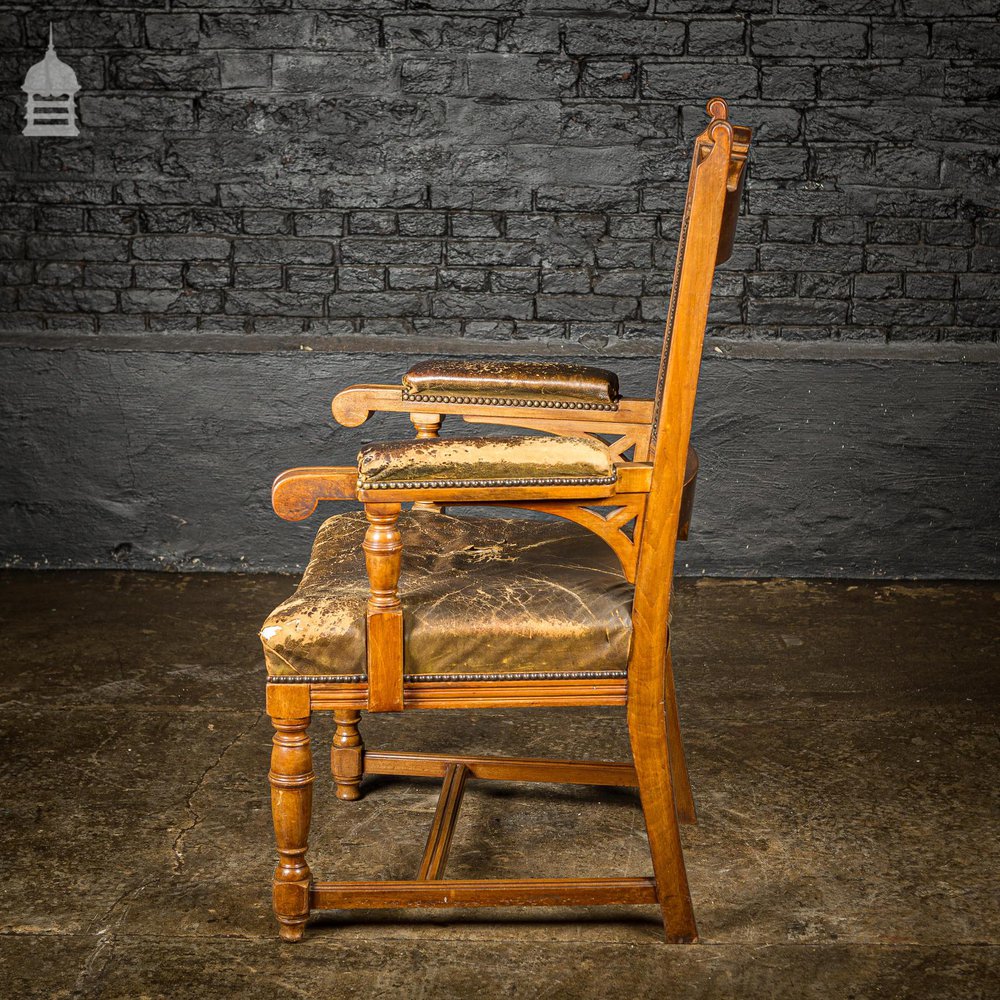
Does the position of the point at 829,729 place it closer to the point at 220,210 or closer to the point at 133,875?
the point at 133,875

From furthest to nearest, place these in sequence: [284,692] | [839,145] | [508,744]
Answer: [839,145] < [508,744] < [284,692]

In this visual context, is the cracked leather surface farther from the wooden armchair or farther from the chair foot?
the chair foot

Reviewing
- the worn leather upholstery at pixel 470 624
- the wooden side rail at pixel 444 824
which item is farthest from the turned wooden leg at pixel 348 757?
the worn leather upholstery at pixel 470 624

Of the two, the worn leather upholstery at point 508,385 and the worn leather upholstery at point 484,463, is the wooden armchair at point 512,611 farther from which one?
the worn leather upholstery at point 508,385

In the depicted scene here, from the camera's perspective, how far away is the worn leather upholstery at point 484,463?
1670 mm

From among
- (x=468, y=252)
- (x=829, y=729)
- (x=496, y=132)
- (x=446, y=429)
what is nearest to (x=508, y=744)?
(x=829, y=729)

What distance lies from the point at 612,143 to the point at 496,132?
0.36 metres

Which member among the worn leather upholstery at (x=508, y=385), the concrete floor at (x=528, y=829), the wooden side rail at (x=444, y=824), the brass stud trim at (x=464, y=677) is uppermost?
the worn leather upholstery at (x=508, y=385)

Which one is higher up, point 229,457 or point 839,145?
point 839,145

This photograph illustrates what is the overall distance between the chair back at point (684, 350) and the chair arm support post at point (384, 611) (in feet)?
1.16

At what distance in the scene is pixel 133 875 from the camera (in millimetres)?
2062

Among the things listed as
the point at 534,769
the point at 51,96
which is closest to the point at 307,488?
the point at 534,769

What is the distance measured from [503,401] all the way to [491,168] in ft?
5.89

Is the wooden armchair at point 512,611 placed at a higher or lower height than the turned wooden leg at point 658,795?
higher
